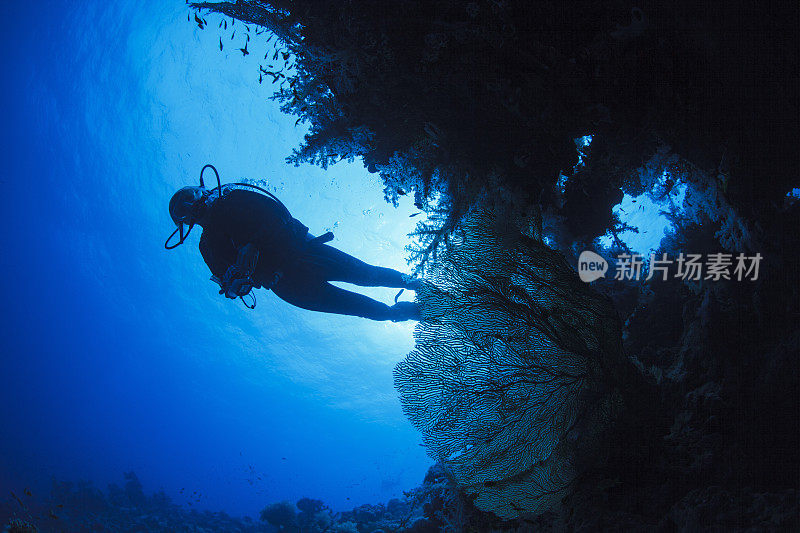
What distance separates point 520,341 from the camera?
9.39ft

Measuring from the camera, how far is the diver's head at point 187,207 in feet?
16.0

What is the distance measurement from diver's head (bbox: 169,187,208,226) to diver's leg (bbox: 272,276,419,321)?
5.54 ft

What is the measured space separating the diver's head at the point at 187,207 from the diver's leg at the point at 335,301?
1.69 metres

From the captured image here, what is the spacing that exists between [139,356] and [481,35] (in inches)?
2287

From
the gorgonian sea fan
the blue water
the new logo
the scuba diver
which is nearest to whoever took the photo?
the gorgonian sea fan

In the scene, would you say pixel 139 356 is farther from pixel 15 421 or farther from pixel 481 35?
pixel 481 35

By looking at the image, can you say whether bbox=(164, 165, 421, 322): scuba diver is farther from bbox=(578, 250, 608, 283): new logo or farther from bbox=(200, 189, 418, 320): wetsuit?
bbox=(578, 250, 608, 283): new logo

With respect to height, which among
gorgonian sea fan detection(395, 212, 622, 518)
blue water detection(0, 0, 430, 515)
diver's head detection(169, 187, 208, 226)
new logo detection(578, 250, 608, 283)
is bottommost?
gorgonian sea fan detection(395, 212, 622, 518)

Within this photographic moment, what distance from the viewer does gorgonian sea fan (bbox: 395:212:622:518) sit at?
2.84 metres

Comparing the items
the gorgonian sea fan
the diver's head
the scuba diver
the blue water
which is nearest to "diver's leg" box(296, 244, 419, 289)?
the scuba diver

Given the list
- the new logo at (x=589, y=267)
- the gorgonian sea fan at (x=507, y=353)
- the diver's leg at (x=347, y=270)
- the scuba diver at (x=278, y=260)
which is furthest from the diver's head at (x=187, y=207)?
the new logo at (x=589, y=267)

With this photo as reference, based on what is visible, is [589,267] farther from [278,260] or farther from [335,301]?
[278,260]

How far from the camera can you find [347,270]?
15.0ft

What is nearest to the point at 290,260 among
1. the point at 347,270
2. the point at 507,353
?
the point at 347,270
